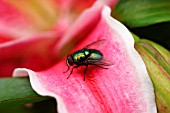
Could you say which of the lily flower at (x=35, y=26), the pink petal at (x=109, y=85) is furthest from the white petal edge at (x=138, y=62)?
the lily flower at (x=35, y=26)

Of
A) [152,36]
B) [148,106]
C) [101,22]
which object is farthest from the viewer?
[152,36]

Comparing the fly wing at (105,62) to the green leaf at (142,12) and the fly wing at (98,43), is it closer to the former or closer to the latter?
the fly wing at (98,43)

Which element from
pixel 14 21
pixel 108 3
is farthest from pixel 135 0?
pixel 14 21

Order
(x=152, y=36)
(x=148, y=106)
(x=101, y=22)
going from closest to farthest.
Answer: (x=148, y=106)
(x=101, y=22)
(x=152, y=36)

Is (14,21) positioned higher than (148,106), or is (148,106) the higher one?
(14,21)

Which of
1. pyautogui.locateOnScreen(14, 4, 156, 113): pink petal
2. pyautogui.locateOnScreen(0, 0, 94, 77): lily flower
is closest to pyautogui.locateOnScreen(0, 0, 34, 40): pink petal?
pyautogui.locateOnScreen(0, 0, 94, 77): lily flower

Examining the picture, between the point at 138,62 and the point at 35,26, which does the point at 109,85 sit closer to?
the point at 138,62

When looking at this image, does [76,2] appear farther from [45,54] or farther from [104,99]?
[104,99]

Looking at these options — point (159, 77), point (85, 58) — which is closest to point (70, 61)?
point (85, 58)
